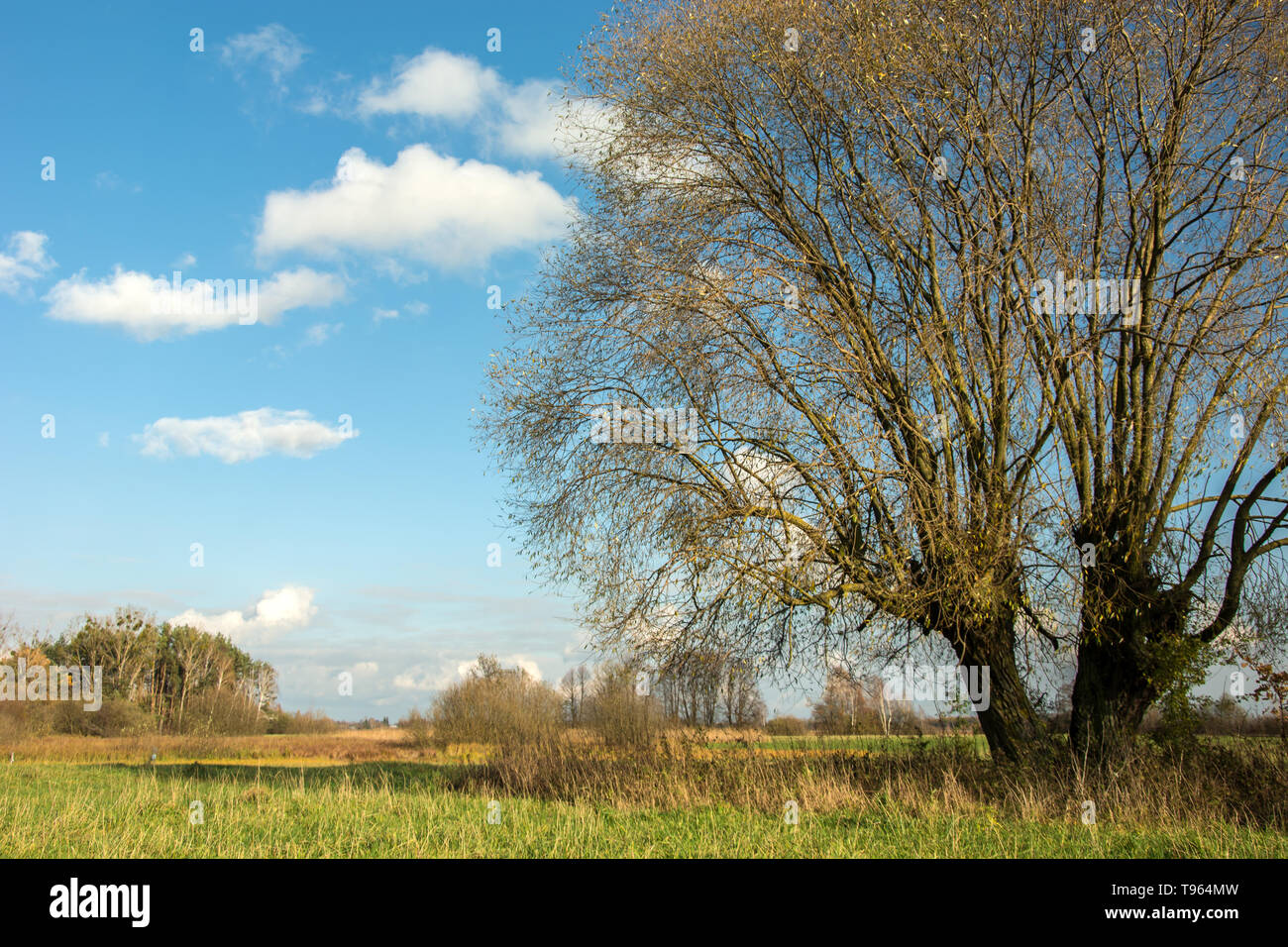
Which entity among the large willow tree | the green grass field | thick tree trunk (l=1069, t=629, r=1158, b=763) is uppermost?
the large willow tree

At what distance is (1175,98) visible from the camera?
39.5 ft

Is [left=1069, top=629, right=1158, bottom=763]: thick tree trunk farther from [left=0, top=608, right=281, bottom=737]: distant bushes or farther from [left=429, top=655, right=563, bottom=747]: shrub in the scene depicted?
[left=0, top=608, right=281, bottom=737]: distant bushes

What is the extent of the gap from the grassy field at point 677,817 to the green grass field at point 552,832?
3 centimetres

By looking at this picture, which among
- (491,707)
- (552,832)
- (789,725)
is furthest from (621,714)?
(491,707)

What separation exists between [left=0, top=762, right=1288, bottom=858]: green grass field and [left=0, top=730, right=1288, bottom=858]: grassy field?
0.10ft

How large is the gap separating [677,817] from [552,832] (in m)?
1.99

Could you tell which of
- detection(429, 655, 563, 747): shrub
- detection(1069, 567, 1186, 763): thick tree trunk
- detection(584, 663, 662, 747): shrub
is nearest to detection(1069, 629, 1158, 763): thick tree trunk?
detection(1069, 567, 1186, 763): thick tree trunk

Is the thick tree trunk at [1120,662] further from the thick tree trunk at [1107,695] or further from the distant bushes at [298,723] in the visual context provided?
the distant bushes at [298,723]

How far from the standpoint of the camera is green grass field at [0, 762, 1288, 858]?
25.6ft

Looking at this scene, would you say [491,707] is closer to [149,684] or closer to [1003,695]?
[1003,695]

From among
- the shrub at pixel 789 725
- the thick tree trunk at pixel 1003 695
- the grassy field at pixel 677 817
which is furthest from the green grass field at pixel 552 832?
the shrub at pixel 789 725

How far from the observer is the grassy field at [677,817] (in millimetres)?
7926
